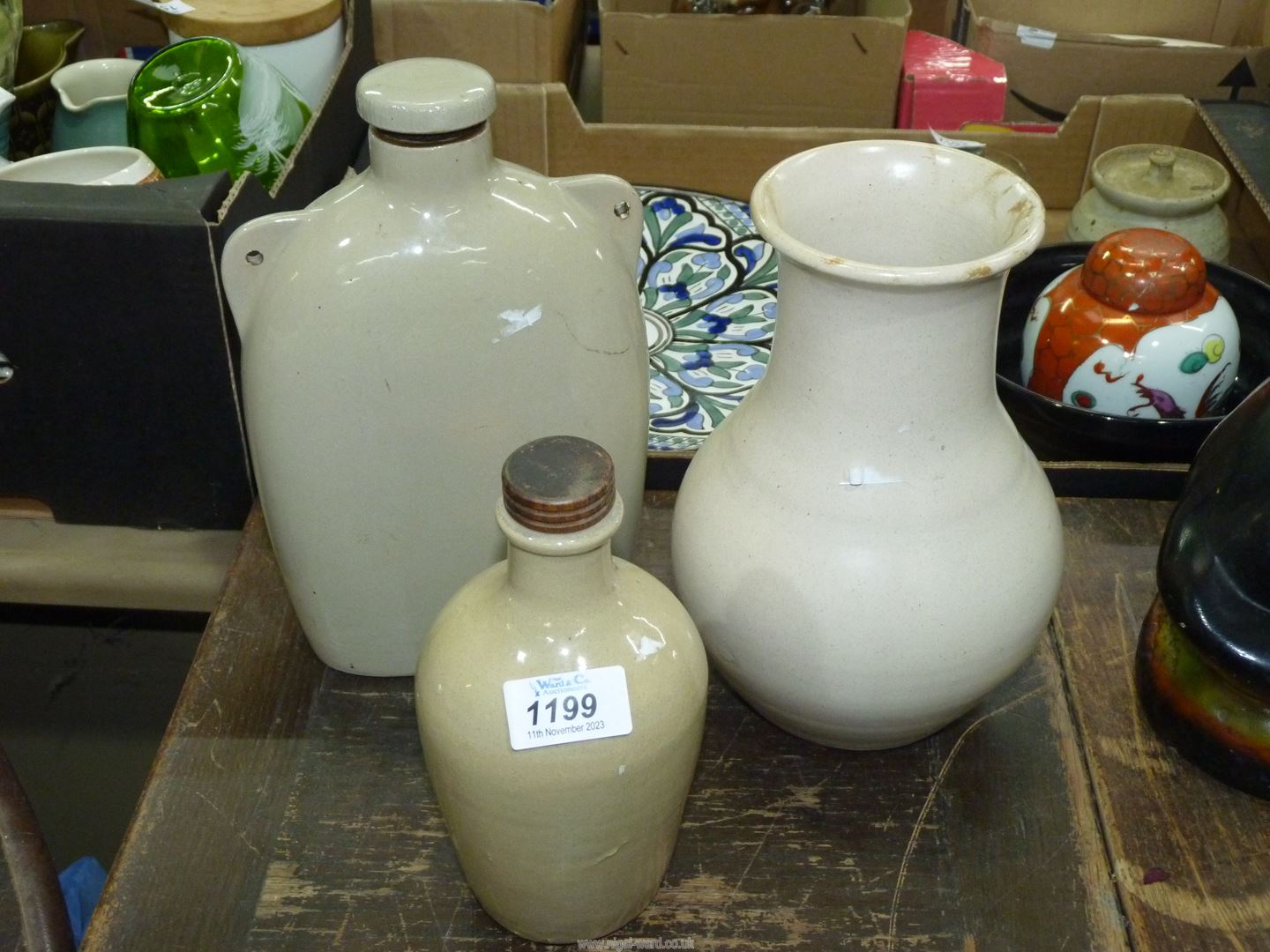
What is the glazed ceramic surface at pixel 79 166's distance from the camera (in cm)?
85

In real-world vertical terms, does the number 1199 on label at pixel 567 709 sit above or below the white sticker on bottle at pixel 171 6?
below

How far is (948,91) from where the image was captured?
1.26 metres

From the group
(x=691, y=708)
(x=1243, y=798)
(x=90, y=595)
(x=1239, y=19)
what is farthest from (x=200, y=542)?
(x=1239, y=19)

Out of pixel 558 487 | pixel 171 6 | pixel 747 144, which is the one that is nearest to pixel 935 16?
pixel 747 144

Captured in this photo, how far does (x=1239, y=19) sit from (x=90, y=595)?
1.39m

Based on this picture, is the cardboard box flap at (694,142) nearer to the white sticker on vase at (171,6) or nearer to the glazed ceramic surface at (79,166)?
the white sticker on vase at (171,6)

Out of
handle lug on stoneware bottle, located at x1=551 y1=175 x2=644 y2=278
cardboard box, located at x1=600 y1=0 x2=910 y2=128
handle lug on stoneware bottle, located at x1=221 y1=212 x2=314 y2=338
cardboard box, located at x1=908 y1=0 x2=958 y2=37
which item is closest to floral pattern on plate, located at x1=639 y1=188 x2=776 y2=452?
cardboard box, located at x1=600 y1=0 x2=910 y2=128

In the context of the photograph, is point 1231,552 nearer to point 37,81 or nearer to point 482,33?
point 482,33

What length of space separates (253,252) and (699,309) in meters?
0.55

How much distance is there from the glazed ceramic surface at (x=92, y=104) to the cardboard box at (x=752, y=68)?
47cm

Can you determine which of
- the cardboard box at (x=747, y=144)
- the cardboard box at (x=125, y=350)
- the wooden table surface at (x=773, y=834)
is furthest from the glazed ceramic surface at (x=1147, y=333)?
the cardboard box at (x=125, y=350)

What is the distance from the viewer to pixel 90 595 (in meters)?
0.93

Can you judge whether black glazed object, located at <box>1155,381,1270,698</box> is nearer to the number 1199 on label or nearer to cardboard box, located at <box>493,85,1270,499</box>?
the number 1199 on label

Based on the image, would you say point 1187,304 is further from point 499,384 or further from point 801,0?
point 801,0
